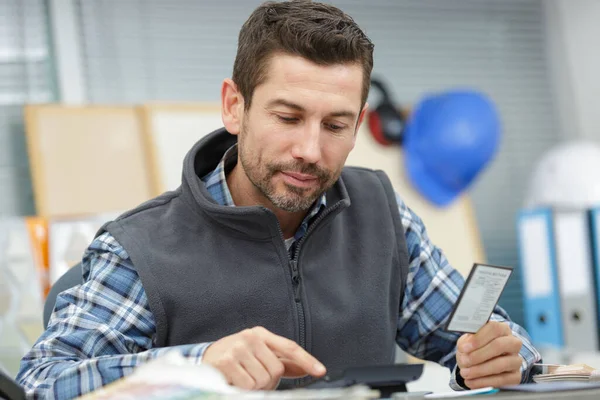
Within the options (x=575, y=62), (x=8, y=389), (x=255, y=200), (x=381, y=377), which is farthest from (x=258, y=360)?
(x=575, y=62)

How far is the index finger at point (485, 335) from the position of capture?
1189mm

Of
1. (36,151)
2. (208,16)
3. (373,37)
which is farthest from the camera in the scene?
(373,37)

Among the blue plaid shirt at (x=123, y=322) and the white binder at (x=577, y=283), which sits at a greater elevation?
the blue plaid shirt at (x=123, y=322)

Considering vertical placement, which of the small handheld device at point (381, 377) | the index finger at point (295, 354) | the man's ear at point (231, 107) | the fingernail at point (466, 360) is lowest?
the fingernail at point (466, 360)

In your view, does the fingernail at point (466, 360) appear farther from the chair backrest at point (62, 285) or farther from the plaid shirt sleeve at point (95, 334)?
the chair backrest at point (62, 285)

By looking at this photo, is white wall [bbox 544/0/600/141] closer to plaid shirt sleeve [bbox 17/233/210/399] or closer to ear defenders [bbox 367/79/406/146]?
ear defenders [bbox 367/79/406/146]

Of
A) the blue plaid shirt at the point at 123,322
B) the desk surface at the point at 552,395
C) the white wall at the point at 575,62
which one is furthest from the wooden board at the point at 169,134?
the desk surface at the point at 552,395

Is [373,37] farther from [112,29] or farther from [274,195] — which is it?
[274,195]

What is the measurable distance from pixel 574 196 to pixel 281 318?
2.13 m

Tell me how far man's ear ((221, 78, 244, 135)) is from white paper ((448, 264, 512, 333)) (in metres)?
0.53

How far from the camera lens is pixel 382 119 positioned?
3352mm

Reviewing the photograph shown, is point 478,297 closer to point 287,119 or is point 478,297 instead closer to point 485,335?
point 485,335

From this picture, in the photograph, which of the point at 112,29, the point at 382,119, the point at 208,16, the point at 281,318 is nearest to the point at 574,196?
the point at 382,119

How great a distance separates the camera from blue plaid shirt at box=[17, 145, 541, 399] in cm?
109
